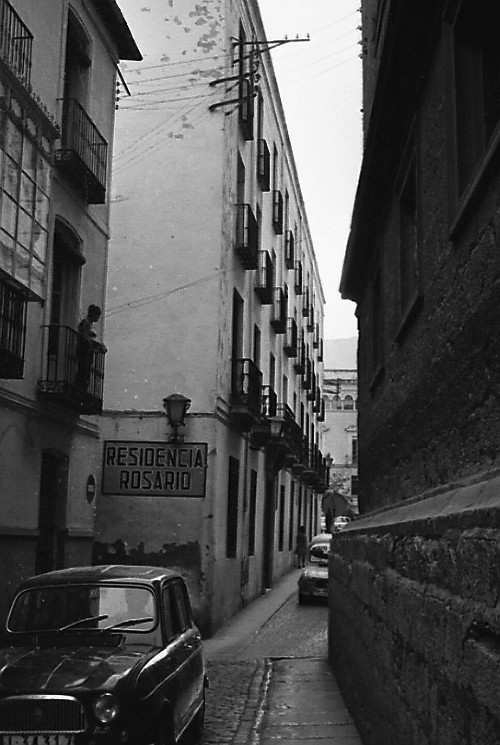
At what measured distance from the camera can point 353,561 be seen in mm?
9570

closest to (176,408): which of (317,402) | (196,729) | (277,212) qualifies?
(196,729)

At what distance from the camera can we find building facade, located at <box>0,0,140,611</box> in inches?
434

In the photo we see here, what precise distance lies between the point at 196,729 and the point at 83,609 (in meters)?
2.06

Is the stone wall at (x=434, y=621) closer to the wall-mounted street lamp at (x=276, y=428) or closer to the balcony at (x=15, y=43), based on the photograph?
the balcony at (x=15, y=43)

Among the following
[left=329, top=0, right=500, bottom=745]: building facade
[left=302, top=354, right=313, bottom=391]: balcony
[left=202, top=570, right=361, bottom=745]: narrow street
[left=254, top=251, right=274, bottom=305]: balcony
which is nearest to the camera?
[left=329, top=0, right=500, bottom=745]: building facade

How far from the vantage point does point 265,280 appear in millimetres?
22531

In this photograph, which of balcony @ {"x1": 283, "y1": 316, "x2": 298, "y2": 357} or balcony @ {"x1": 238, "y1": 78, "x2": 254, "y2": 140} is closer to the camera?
balcony @ {"x1": 238, "y1": 78, "x2": 254, "y2": 140}

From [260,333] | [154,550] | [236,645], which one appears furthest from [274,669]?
[260,333]

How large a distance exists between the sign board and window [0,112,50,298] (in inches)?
231

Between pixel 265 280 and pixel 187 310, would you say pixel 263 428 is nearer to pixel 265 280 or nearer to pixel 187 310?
pixel 265 280

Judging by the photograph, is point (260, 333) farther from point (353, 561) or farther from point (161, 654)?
point (161, 654)

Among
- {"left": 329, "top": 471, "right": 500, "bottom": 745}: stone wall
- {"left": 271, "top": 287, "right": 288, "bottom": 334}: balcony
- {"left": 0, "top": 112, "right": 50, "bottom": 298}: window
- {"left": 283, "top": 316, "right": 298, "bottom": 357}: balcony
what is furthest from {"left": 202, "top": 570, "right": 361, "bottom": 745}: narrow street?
{"left": 283, "top": 316, "right": 298, "bottom": 357}: balcony

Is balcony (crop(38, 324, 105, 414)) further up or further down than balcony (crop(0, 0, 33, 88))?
further down

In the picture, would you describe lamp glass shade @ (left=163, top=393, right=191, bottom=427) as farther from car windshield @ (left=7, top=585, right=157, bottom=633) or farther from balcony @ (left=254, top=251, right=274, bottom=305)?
car windshield @ (left=7, top=585, right=157, bottom=633)
